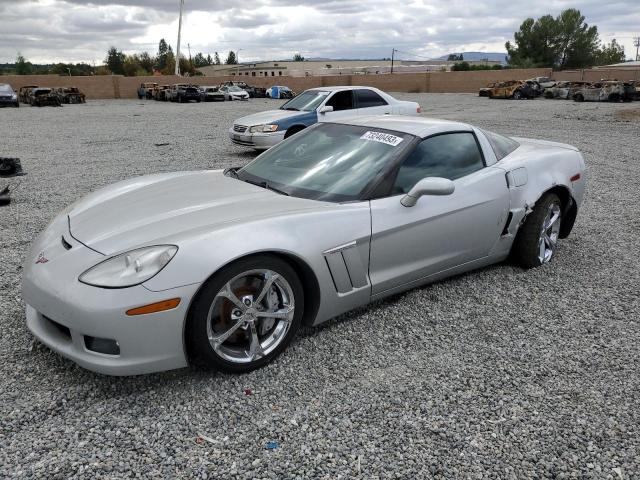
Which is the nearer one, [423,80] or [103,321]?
[103,321]

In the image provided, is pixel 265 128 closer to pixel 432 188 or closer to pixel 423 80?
pixel 432 188

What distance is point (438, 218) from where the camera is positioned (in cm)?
341

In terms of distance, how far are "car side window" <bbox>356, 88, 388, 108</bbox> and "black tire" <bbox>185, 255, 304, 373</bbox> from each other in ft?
27.8

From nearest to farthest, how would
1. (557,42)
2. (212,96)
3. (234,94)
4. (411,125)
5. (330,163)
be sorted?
1. (330,163)
2. (411,125)
3. (212,96)
4. (234,94)
5. (557,42)

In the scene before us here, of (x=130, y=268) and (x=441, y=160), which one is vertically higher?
(x=441, y=160)

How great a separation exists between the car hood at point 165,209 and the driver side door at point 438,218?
0.48 meters

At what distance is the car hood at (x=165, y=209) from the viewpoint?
2.69 metres

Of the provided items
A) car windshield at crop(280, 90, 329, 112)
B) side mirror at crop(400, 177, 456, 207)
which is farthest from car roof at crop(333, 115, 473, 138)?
car windshield at crop(280, 90, 329, 112)

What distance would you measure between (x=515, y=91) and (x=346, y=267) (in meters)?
36.5

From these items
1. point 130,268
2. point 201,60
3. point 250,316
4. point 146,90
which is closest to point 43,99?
point 146,90

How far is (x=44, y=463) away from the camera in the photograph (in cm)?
215

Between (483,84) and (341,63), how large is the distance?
293 ft

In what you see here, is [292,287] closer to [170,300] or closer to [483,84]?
[170,300]

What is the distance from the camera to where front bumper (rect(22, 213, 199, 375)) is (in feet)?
7.71
